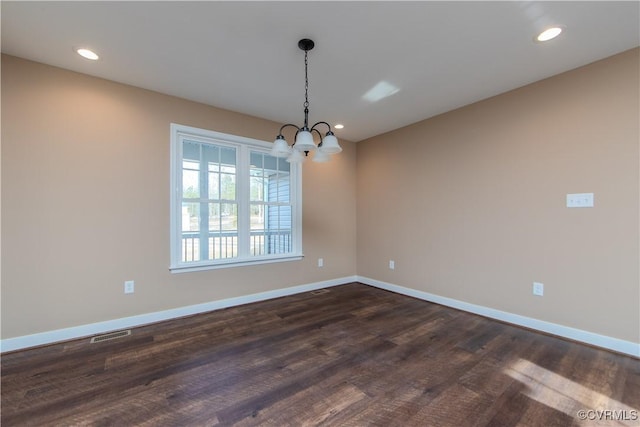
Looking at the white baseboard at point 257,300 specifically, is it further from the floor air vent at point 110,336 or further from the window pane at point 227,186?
the window pane at point 227,186

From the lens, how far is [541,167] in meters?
2.72

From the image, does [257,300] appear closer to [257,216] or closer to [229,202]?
[257,216]

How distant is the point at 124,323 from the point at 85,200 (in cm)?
130

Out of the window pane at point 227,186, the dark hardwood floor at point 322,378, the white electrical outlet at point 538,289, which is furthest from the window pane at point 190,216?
the white electrical outlet at point 538,289

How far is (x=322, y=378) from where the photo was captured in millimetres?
1930

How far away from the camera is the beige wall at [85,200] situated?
235cm

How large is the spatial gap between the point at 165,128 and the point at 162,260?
149cm

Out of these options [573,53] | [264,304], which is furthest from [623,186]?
[264,304]

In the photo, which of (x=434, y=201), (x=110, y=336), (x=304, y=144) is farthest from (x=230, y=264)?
(x=434, y=201)

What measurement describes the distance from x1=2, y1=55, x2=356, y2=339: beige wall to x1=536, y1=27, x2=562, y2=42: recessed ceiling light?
10.6 feet

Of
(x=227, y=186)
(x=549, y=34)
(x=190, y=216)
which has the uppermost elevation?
(x=549, y=34)

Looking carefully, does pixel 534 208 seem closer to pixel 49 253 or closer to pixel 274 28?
pixel 274 28

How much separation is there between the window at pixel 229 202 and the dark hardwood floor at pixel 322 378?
94 centimetres

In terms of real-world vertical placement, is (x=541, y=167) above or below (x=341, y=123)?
below
